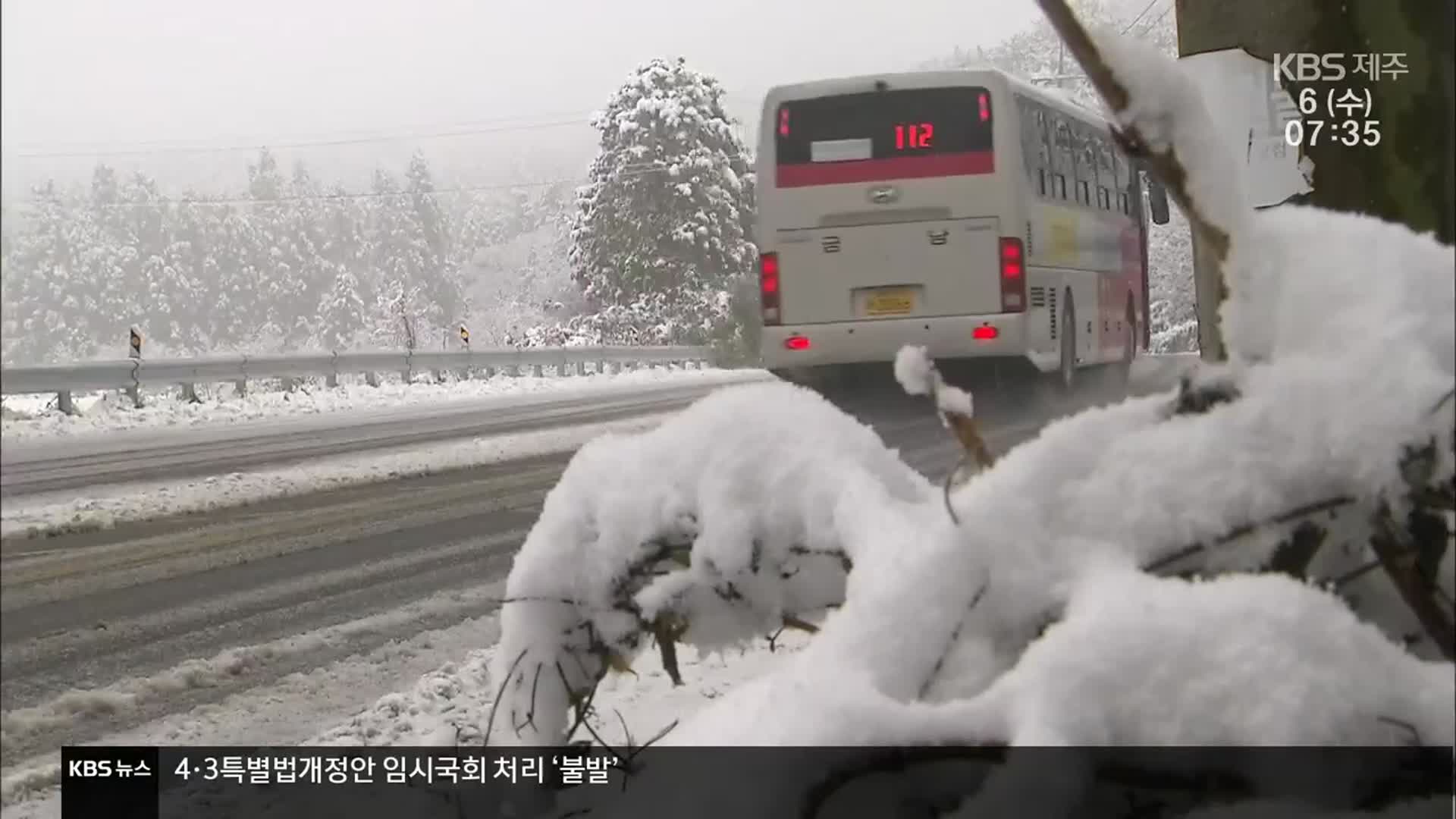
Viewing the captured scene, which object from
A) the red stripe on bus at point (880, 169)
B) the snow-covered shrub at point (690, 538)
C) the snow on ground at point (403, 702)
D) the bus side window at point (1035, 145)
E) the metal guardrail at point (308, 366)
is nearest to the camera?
the snow-covered shrub at point (690, 538)

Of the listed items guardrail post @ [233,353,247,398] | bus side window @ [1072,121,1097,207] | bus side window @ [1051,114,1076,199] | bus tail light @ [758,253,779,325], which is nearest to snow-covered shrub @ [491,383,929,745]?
bus side window @ [1072,121,1097,207]

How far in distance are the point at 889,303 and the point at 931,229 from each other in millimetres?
204

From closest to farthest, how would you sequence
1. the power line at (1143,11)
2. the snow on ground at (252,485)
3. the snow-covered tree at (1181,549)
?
the snow-covered tree at (1181,549) < the power line at (1143,11) < the snow on ground at (252,485)

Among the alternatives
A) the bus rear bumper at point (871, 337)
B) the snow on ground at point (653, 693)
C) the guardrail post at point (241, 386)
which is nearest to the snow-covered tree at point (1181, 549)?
the snow on ground at point (653, 693)

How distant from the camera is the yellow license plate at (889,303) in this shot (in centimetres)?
247

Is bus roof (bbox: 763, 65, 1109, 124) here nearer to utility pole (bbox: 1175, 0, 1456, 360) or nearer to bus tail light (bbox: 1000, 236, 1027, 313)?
bus tail light (bbox: 1000, 236, 1027, 313)

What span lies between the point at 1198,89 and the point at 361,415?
5.59m

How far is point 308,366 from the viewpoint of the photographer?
4.74 m

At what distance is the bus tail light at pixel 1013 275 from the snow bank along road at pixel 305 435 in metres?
Result: 0.64

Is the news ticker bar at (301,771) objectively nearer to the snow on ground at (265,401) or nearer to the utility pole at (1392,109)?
the snow on ground at (265,401)

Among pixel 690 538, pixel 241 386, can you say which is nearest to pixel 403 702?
pixel 690 538

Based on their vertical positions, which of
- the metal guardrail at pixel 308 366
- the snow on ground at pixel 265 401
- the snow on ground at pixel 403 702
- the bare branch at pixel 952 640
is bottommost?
the snow on ground at pixel 403 702

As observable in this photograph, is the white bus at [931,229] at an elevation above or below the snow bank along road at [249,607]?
above

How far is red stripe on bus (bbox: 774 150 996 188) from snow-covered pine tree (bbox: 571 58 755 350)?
4.0 inches
